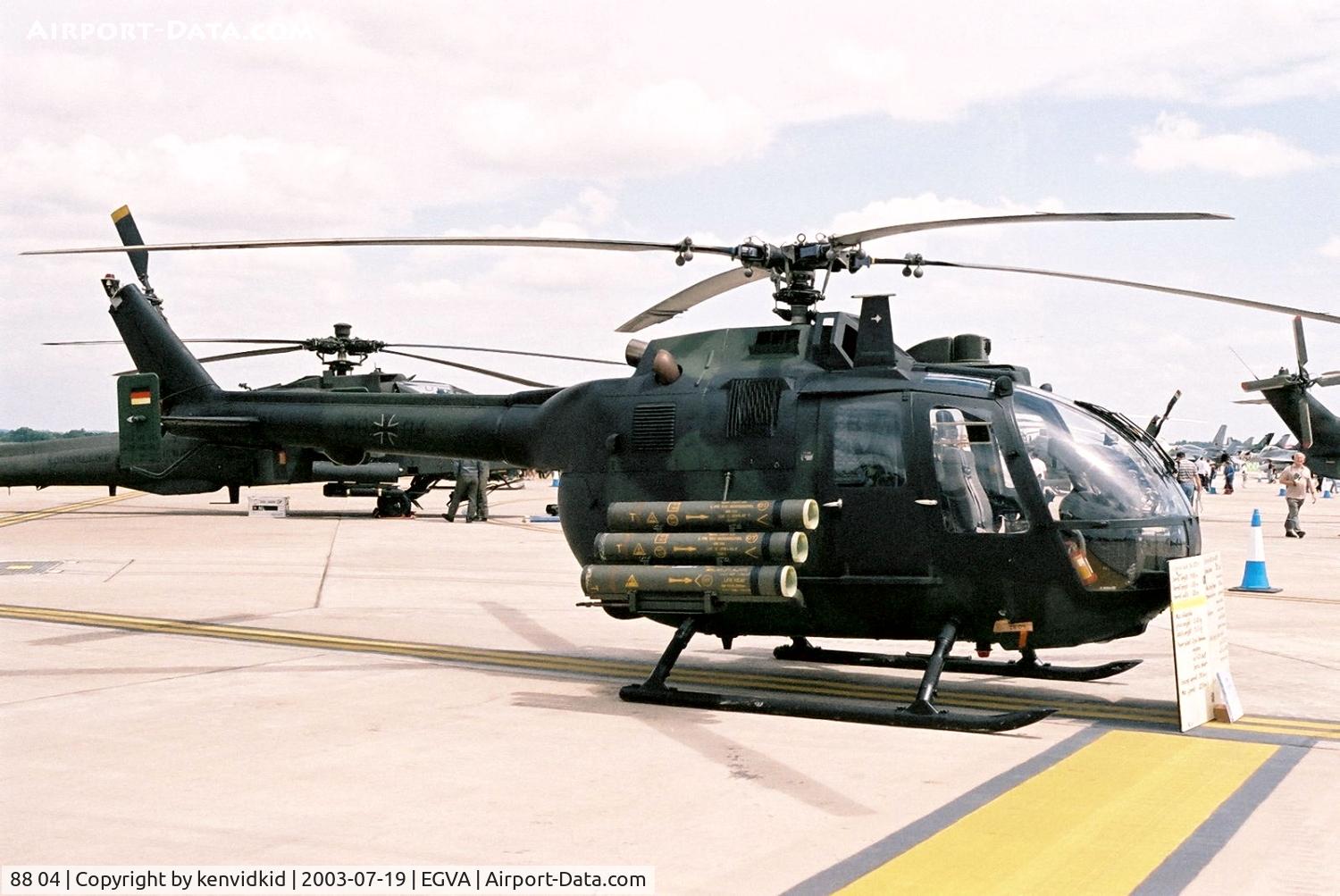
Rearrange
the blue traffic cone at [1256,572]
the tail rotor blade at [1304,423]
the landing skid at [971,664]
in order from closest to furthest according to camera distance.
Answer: the landing skid at [971,664] → the blue traffic cone at [1256,572] → the tail rotor blade at [1304,423]

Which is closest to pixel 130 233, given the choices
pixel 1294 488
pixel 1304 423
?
pixel 1294 488

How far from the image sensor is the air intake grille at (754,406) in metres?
9.48

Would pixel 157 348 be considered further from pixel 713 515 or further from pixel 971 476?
pixel 971 476

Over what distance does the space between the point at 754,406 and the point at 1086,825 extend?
4308mm

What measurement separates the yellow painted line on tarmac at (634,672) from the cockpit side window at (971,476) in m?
1.43

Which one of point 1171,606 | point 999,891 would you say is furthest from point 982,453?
point 999,891

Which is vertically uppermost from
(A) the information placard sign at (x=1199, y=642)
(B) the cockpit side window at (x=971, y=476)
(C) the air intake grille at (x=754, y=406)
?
(C) the air intake grille at (x=754, y=406)

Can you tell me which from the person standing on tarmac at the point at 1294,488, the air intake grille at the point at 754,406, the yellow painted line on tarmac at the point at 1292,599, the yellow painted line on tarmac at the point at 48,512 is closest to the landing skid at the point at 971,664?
the air intake grille at the point at 754,406

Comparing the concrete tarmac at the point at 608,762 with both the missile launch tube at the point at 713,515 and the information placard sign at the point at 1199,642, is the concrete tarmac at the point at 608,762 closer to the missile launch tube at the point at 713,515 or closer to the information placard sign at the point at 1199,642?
the information placard sign at the point at 1199,642

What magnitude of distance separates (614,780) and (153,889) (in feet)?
8.33

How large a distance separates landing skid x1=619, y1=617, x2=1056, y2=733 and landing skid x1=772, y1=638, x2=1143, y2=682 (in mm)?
799

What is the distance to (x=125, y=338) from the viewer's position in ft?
59.5

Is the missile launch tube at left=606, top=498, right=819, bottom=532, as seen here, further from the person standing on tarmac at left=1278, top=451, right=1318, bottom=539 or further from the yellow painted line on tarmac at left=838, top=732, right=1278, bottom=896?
the person standing on tarmac at left=1278, top=451, right=1318, bottom=539

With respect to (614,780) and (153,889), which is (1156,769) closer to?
(614,780)
